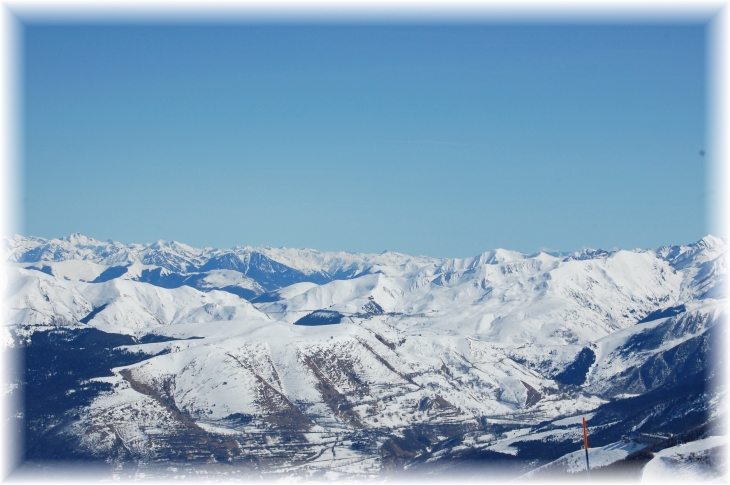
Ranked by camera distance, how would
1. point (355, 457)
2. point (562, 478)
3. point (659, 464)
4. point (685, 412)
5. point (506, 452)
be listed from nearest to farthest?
point (659, 464) < point (562, 478) < point (506, 452) < point (685, 412) < point (355, 457)

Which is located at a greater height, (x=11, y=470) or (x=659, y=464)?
(x=659, y=464)

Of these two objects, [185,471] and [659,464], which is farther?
[185,471]

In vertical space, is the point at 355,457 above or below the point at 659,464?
below

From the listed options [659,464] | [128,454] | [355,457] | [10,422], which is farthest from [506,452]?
[10,422]

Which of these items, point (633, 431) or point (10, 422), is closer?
point (633, 431)

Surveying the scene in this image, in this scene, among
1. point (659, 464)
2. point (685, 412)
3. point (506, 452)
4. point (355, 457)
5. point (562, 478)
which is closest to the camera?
point (659, 464)

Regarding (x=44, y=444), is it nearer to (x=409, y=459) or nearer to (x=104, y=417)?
(x=104, y=417)

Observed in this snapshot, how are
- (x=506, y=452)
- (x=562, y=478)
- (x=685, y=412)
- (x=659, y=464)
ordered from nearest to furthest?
(x=659, y=464), (x=562, y=478), (x=506, y=452), (x=685, y=412)

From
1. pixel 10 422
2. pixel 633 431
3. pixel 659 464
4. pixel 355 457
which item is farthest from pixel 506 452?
pixel 10 422

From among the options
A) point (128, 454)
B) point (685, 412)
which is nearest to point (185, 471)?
point (128, 454)

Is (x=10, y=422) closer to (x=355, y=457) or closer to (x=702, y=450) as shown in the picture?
(x=355, y=457)
